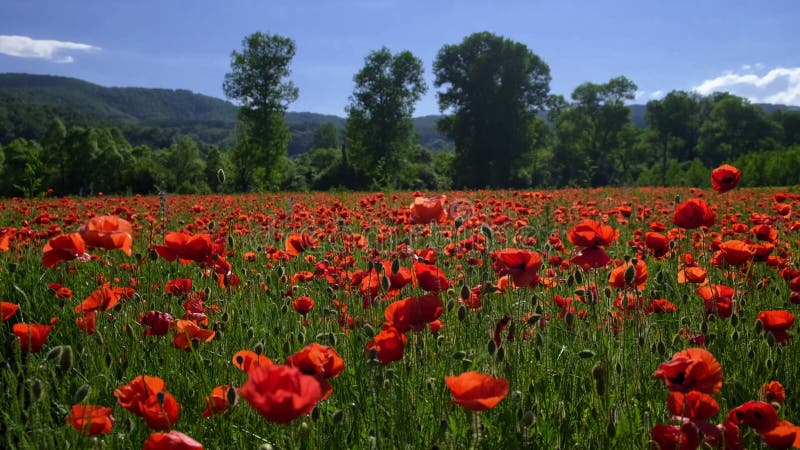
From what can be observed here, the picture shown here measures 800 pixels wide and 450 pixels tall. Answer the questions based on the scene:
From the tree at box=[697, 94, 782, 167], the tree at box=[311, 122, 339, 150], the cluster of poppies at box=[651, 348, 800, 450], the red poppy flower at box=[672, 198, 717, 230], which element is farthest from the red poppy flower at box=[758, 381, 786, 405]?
the tree at box=[311, 122, 339, 150]

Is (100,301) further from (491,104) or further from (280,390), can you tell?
(491,104)

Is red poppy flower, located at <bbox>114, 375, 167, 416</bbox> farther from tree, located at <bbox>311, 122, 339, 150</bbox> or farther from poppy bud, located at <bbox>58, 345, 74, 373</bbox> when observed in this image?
tree, located at <bbox>311, 122, 339, 150</bbox>

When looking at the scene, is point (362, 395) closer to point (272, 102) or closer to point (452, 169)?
point (452, 169)

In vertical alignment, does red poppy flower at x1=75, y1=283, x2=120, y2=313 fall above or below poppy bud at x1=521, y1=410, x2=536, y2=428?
above

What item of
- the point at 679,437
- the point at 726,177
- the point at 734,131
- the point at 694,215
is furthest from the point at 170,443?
the point at 734,131

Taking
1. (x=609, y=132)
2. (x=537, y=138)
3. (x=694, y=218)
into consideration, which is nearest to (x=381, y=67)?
(x=537, y=138)

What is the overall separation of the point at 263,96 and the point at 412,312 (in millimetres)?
38686

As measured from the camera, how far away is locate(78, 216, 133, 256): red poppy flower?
1712 millimetres

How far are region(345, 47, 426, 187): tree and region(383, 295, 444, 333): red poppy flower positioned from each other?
37.1m

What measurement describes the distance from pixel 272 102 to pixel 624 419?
38460mm

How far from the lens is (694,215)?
2234 millimetres

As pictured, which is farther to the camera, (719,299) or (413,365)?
(719,299)

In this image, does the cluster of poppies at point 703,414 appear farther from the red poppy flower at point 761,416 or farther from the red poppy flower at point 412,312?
the red poppy flower at point 412,312

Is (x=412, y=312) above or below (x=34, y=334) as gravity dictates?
above
